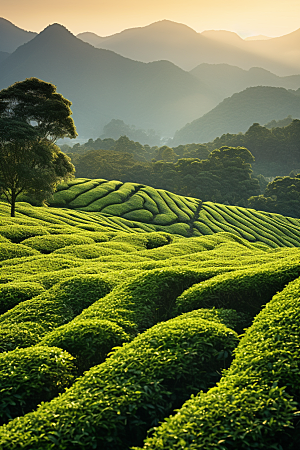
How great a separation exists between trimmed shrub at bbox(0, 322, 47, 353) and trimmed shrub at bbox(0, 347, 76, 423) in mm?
795

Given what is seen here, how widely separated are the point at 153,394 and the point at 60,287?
17.7 feet

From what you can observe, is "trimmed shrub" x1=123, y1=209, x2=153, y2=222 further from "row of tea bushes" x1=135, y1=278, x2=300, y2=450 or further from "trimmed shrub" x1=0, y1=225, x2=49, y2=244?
"row of tea bushes" x1=135, y1=278, x2=300, y2=450

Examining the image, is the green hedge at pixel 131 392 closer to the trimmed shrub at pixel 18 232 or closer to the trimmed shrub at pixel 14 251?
the trimmed shrub at pixel 14 251

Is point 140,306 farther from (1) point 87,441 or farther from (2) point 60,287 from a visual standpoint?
(1) point 87,441

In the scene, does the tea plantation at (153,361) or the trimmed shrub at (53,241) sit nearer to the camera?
the tea plantation at (153,361)

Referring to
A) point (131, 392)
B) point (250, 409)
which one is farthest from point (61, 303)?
point (250, 409)

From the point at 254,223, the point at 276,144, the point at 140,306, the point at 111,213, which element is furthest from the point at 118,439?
the point at 276,144

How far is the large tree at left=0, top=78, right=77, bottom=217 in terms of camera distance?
2173 cm

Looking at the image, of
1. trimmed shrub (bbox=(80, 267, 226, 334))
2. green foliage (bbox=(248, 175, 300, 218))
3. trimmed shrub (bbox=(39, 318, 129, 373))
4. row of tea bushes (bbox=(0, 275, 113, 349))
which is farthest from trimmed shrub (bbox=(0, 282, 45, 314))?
green foliage (bbox=(248, 175, 300, 218))

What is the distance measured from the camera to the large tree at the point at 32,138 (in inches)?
856

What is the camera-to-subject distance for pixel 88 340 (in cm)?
611

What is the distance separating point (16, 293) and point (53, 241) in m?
8.41

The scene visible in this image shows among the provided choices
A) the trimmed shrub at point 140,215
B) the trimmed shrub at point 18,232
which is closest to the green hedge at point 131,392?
the trimmed shrub at point 18,232

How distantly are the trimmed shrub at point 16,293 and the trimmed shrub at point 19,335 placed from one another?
180 cm
